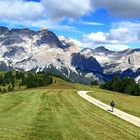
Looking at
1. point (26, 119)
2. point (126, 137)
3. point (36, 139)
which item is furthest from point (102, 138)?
point (26, 119)

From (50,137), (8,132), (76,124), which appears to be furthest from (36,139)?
(76,124)

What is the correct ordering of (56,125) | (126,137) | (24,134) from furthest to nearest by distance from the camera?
(56,125), (126,137), (24,134)

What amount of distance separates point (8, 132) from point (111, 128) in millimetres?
10999

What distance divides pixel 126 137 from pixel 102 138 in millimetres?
2532

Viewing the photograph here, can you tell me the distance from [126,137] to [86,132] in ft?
11.2

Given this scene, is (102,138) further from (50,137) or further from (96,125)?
(96,125)

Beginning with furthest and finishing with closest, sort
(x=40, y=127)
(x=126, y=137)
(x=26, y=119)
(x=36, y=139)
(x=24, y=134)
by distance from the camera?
(x=26, y=119) < (x=40, y=127) < (x=126, y=137) < (x=24, y=134) < (x=36, y=139)

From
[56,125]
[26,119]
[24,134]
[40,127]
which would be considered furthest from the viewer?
[26,119]

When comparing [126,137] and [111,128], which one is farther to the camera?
[111,128]

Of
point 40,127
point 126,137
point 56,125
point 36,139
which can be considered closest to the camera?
point 36,139

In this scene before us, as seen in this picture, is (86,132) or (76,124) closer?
(86,132)

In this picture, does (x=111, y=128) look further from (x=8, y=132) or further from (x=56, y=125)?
(x=8, y=132)

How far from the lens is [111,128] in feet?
120

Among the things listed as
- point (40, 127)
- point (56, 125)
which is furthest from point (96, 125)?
point (40, 127)
